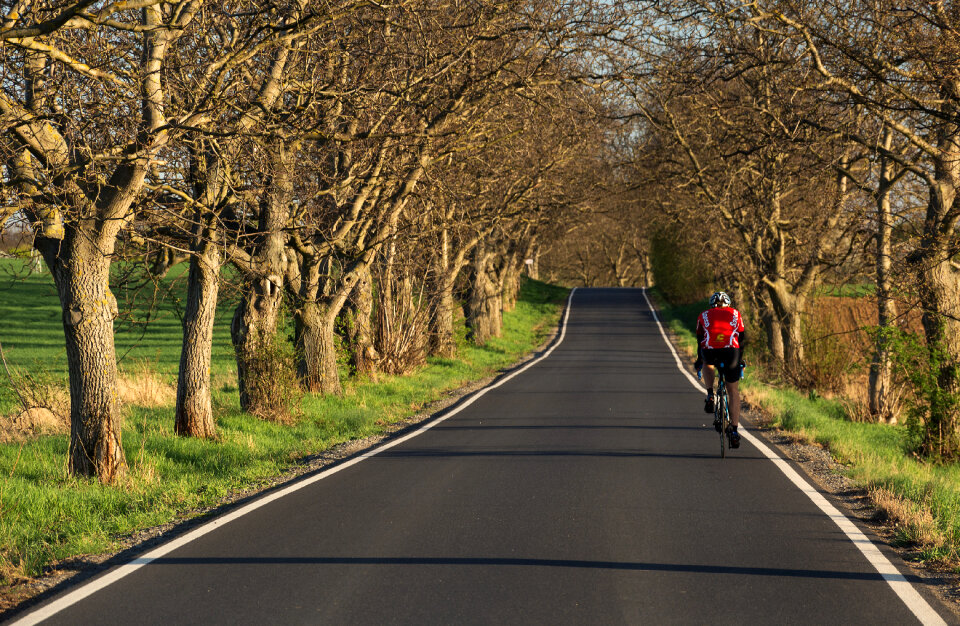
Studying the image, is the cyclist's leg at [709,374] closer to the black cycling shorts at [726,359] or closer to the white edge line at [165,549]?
the black cycling shorts at [726,359]

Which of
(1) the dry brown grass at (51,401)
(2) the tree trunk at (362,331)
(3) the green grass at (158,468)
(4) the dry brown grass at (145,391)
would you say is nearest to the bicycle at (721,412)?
(3) the green grass at (158,468)

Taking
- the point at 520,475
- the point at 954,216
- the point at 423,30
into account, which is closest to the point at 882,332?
the point at 954,216

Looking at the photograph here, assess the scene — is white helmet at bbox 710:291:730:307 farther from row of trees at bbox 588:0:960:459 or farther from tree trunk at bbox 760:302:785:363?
tree trunk at bbox 760:302:785:363

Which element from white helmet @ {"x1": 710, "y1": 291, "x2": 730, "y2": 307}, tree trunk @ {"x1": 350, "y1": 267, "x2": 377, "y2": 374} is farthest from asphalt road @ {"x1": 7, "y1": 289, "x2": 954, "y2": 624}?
tree trunk @ {"x1": 350, "y1": 267, "x2": 377, "y2": 374}

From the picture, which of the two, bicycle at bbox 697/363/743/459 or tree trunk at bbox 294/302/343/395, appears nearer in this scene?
bicycle at bbox 697/363/743/459

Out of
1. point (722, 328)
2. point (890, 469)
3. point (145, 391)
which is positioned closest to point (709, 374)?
point (722, 328)

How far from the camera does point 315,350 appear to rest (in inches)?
690

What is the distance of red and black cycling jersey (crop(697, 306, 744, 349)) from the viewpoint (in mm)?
11055

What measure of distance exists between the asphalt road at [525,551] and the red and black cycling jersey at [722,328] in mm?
1379

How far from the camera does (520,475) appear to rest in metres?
9.91

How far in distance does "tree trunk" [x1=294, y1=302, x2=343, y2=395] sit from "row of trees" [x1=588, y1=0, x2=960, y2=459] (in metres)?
6.96

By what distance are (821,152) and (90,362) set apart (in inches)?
615

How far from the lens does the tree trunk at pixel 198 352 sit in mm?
12398

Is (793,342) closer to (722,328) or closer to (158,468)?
(722,328)
